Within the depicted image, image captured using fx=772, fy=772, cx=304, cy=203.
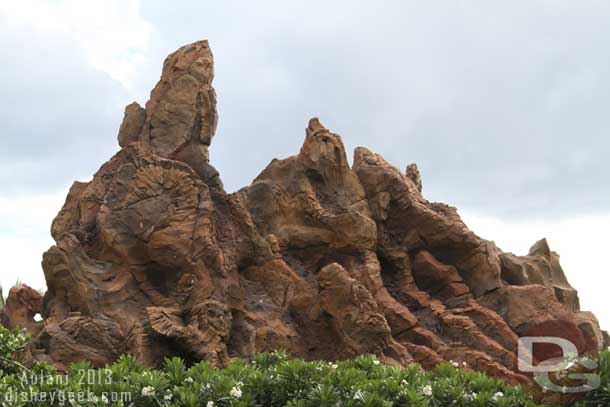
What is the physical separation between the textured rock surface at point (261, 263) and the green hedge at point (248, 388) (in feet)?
10.5

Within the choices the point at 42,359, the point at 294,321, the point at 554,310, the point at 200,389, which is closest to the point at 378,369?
the point at 200,389

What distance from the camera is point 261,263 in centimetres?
1661

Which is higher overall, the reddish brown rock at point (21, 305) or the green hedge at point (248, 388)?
the reddish brown rock at point (21, 305)

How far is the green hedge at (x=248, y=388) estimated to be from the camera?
987cm

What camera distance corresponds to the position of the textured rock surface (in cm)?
1499

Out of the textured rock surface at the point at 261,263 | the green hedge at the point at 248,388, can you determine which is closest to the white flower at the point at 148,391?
the green hedge at the point at 248,388

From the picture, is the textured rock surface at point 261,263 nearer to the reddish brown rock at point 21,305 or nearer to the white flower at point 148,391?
the reddish brown rock at point 21,305

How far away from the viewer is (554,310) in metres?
17.5

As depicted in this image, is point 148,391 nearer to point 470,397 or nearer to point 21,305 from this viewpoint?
point 470,397

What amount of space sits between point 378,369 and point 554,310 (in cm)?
755

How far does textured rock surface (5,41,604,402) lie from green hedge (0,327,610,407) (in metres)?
3.19

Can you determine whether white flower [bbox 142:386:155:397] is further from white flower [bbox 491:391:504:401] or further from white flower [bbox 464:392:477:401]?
white flower [bbox 491:391:504:401]

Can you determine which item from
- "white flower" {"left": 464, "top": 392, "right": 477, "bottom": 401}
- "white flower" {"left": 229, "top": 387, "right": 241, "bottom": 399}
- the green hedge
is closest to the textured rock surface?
the green hedge

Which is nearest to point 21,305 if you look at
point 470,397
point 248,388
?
point 248,388
